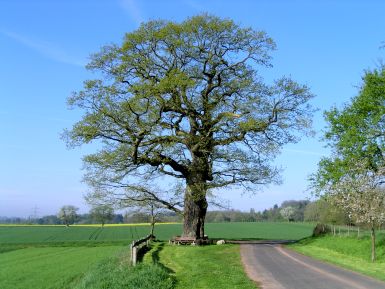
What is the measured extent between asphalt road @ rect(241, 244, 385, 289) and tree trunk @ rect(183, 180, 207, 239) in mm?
9740

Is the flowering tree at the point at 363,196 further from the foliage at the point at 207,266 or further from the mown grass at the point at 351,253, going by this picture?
the foliage at the point at 207,266

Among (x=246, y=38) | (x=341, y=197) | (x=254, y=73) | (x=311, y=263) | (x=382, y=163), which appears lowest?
(x=311, y=263)

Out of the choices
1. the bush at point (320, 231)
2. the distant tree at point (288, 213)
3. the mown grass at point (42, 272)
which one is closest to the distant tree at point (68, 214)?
the distant tree at point (288, 213)

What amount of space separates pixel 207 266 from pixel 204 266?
14cm

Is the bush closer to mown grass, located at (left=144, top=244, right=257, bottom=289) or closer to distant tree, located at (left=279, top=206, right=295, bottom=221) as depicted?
mown grass, located at (left=144, top=244, right=257, bottom=289)

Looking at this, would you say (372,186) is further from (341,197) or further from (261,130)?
(261,130)

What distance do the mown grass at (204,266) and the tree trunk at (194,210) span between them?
3896 millimetres

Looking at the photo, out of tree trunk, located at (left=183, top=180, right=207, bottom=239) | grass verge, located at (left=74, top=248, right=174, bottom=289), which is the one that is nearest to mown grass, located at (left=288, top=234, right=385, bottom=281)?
tree trunk, located at (left=183, top=180, right=207, bottom=239)

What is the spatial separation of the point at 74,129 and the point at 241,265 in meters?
18.0

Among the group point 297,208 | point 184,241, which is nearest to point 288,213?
point 297,208

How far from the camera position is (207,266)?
22.2m

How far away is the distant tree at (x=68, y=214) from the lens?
496 ft

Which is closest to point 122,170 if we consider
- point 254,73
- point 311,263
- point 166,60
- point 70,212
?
point 166,60

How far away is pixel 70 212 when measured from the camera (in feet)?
501
